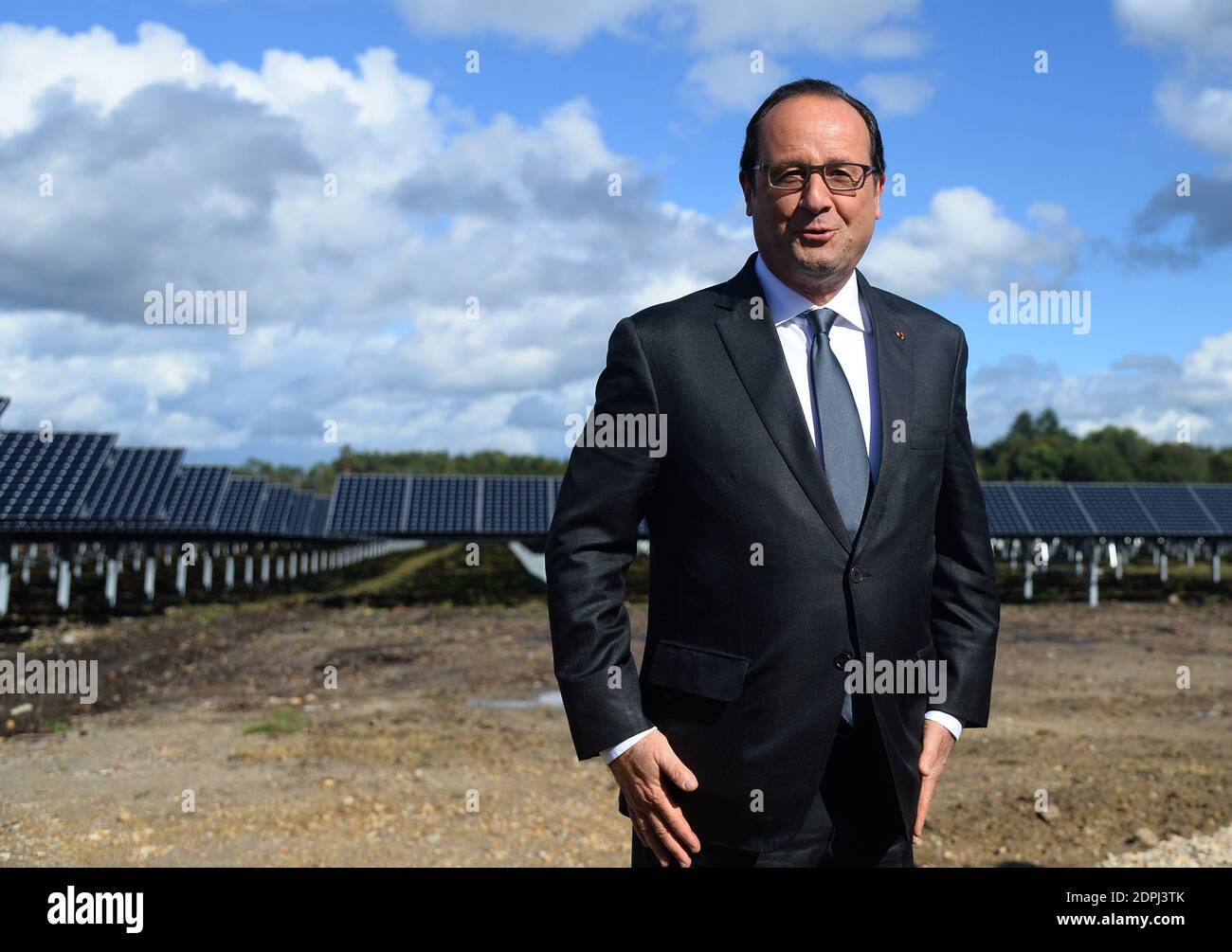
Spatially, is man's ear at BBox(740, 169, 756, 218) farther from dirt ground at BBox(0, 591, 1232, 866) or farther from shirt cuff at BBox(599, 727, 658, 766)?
dirt ground at BBox(0, 591, 1232, 866)

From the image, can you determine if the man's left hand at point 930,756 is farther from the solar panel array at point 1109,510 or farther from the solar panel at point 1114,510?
the solar panel at point 1114,510

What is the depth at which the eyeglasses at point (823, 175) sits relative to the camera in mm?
2506

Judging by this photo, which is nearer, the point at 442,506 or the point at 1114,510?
the point at 442,506

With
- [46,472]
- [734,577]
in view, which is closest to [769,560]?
[734,577]

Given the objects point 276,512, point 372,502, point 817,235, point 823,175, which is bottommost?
point 276,512

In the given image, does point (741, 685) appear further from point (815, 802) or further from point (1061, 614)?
point (1061, 614)

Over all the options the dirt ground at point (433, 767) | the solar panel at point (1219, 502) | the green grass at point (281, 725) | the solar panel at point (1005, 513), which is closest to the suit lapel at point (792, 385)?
the dirt ground at point (433, 767)

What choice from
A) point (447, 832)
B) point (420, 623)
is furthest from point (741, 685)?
point (420, 623)

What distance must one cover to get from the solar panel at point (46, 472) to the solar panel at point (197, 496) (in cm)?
738

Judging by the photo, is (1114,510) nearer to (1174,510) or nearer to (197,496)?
(1174,510)

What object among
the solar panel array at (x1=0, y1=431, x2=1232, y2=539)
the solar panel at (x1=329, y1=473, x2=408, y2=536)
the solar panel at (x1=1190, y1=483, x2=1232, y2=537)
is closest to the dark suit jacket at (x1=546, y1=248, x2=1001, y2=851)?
the solar panel array at (x1=0, y1=431, x2=1232, y2=539)

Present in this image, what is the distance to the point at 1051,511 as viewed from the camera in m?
33.9

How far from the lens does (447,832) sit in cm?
828

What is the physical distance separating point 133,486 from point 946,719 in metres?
30.5
